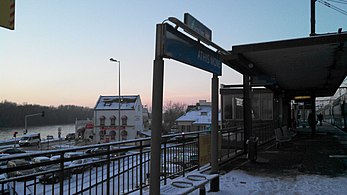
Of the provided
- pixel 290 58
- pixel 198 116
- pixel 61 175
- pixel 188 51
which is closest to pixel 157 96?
pixel 188 51

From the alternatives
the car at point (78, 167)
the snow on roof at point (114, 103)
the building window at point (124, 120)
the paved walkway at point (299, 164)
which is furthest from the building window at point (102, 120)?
the car at point (78, 167)

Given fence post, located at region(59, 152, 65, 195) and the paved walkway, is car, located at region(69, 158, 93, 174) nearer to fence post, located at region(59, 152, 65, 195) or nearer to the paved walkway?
fence post, located at region(59, 152, 65, 195)

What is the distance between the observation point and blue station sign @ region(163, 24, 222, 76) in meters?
3.95

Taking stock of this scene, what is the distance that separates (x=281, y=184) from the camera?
660 cm

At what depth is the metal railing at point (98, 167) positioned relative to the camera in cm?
337

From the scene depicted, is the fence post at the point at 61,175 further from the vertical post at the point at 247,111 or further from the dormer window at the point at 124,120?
the dormer window at the point at 124,120

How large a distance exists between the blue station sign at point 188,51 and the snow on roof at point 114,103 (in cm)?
5452

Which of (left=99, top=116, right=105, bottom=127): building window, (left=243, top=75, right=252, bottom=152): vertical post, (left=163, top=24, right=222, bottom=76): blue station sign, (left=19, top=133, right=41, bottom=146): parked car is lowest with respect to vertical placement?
(left=19, top=133, right=41, bottom=146): parked car

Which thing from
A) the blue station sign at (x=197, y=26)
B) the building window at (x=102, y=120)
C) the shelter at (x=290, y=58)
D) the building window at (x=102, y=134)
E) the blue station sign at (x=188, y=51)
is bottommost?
the building window at (x=102, y=134)

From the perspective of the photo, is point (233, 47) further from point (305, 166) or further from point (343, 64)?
point (343, 64)

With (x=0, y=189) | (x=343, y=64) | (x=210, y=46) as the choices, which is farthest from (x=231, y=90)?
(x=0, y=189)

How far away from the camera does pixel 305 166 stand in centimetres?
875

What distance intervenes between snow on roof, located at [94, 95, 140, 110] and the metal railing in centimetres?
5329

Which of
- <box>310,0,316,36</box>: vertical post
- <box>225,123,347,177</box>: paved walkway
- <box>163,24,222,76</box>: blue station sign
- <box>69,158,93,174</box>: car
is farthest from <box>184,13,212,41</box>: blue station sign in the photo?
<box>310,0,316,36</box>: vertical post
